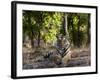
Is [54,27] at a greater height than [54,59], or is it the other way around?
[54,27]

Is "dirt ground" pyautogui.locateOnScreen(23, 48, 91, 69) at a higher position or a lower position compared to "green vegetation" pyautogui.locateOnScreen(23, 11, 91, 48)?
lower

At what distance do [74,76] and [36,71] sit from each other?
38 centimetres

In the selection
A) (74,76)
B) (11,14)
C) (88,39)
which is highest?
(11,14)

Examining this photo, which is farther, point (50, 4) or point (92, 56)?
point (92, 56)

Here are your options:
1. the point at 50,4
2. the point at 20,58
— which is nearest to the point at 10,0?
the point at 50,4

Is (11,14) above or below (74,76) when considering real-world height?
above

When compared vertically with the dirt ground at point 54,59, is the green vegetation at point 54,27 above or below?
above

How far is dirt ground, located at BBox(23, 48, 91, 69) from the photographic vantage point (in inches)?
79.7

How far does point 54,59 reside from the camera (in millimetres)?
2115

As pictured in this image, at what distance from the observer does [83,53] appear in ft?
7.34

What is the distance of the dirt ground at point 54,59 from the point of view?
2025 millimetres
